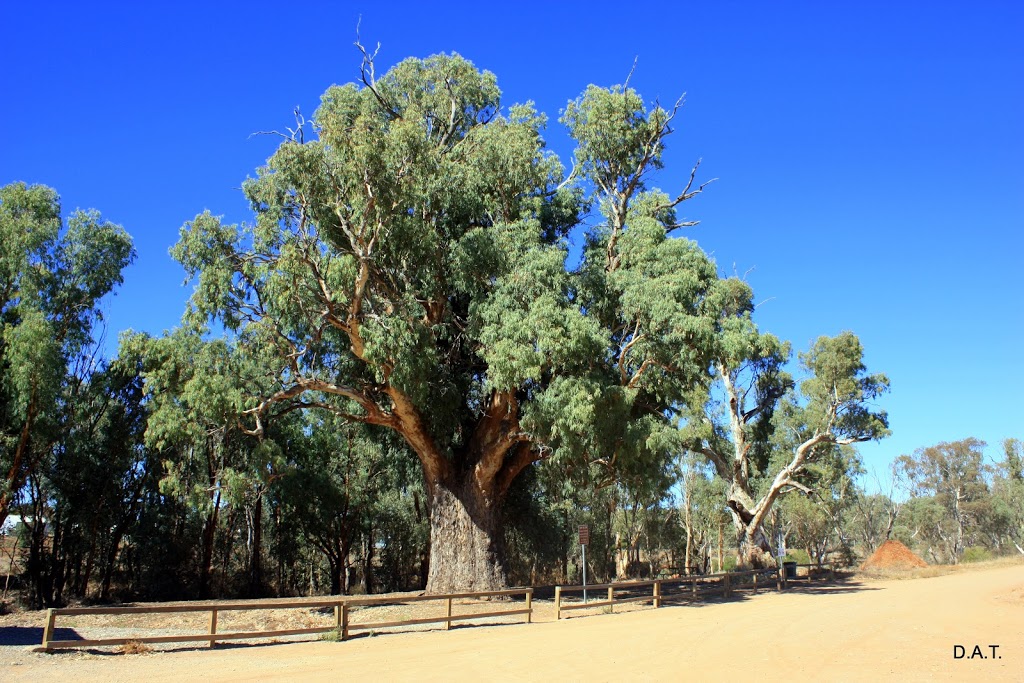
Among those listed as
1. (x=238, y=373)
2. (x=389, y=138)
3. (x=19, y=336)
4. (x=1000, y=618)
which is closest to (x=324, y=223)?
(x=389, y=138)

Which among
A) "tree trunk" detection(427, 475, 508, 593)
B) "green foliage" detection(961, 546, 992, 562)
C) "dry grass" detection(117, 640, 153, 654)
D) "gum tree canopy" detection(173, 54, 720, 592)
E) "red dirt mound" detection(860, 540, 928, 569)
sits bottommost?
"green foliage" detection(961, 546, 992, 562)

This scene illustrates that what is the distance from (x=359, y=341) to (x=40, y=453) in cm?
1082

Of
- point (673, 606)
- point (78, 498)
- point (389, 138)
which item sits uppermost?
point (389, 138)

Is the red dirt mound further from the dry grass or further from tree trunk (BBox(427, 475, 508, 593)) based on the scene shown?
the dry grass

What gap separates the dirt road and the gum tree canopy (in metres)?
4.78

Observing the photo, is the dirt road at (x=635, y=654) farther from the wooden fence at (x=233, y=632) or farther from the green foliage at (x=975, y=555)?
the green foliage at (x=975, y=555)

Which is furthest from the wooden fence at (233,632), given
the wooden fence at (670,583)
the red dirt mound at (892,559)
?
the red dirt mound at (892,559)

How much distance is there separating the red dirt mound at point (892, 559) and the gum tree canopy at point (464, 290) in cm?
2496

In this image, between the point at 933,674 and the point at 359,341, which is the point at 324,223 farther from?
the point at 933,674

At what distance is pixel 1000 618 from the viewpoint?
14875mm

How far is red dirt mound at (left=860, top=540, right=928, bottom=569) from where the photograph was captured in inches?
1479

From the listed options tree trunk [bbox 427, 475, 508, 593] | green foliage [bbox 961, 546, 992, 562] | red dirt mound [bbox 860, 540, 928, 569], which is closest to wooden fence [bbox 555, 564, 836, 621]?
tree trunk [bbox 427, 475, 508, 593]

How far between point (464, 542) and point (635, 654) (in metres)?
9.10

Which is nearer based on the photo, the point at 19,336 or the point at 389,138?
the point at 389,138
